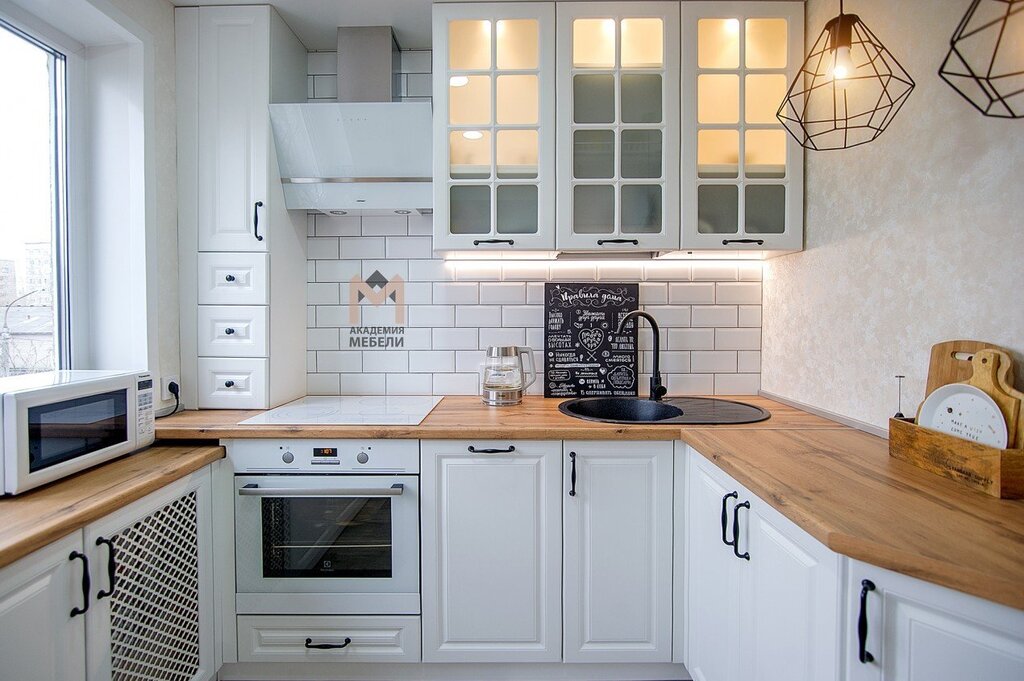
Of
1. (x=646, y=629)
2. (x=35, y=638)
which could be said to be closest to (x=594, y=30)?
(x=646, y=629)

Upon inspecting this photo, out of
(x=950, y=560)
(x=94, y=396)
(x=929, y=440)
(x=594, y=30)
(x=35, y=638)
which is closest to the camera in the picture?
(x=950, y=560)

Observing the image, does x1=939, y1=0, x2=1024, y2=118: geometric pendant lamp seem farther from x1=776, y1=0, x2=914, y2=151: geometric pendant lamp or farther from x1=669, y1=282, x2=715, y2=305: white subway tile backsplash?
x1=669, y1=282, x2=715, y2=305: white subway tile backsplash

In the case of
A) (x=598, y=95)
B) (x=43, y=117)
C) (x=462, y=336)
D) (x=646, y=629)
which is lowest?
(x=646, y=629)

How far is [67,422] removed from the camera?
1.34 meters

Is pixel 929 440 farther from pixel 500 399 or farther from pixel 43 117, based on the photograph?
pixel 43 117

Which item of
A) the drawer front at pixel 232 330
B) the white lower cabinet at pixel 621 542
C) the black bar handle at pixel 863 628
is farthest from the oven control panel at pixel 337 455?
the black bar handle at pixel 863 628

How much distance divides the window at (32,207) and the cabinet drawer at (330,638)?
114 cm

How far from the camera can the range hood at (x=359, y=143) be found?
1996 millimetres

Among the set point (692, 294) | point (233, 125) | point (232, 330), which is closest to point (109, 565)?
point (232, 330)

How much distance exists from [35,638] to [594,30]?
2405 mm

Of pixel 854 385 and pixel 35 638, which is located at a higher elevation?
pixel 854 385

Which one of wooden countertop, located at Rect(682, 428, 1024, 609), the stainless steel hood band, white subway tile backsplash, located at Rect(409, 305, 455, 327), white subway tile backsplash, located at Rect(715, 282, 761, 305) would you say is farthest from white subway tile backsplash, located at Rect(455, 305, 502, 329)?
wooden countertop, located at Rect(682, 428, 1024, 609)

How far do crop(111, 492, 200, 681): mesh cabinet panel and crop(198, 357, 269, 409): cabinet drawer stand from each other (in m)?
0.49

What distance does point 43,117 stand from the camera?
171cm
